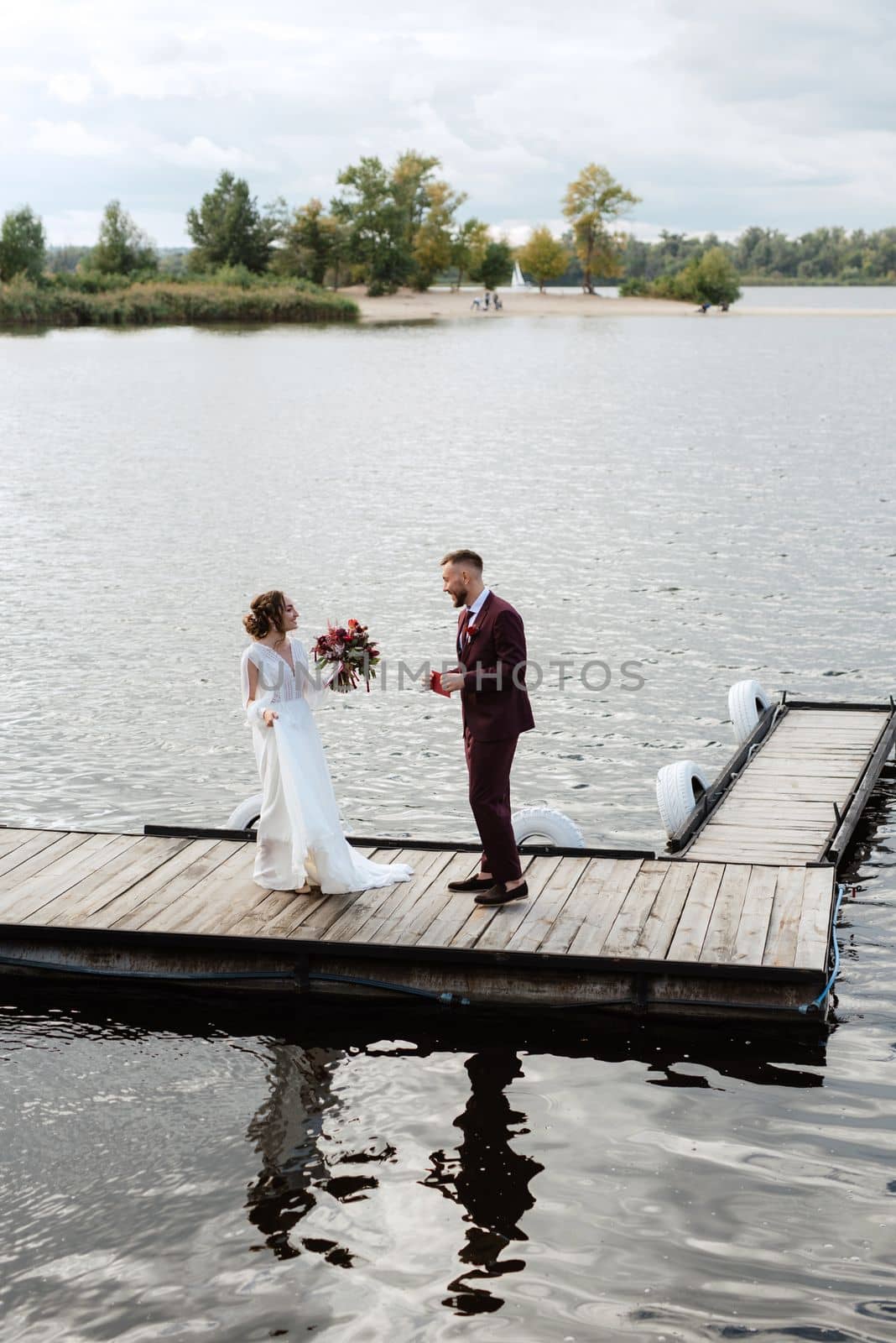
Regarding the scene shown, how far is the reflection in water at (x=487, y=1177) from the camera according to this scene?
7.03 metres

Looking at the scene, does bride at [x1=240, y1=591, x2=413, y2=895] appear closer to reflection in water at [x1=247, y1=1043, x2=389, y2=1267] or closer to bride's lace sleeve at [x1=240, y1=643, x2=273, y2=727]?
bride's lace sleeve at [x1=240, y1=643, x2=273, y2=727]

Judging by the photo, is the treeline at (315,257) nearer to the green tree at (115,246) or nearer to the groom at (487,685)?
the green tree at (115,246)

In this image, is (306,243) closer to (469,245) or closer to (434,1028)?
(469,245)

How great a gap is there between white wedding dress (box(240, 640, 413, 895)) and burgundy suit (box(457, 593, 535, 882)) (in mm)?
1039

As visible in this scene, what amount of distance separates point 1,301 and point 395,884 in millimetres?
99352

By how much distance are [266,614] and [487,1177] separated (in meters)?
3.95

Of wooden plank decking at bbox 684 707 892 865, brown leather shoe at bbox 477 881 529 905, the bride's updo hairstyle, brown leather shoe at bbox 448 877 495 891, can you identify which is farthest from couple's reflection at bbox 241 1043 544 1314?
wooden plank decking at bbox 684 707 892 865

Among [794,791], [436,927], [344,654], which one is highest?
[344,654]

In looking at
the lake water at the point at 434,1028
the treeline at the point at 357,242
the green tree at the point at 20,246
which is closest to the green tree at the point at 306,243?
the treeline at the point at 357,242

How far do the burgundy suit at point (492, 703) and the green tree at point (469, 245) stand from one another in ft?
543

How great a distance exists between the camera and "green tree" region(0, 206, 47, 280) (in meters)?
117

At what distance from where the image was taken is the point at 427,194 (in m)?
169

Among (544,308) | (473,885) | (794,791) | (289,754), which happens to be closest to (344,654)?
(289,754)

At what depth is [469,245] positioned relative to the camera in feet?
560
